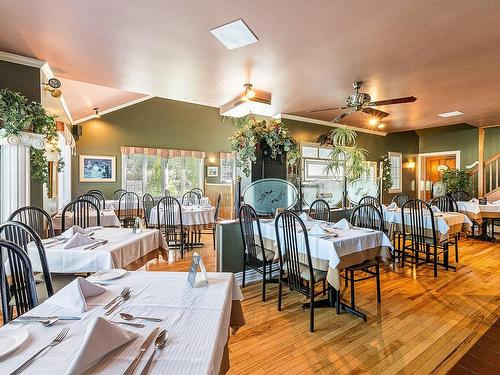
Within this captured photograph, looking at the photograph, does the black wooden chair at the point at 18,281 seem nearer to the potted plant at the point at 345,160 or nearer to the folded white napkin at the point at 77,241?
the folded white napkin at the point at 77,241

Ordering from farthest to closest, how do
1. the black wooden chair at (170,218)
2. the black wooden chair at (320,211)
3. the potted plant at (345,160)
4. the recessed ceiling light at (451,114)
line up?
the recessed ceiling light at (451,114) < the potted plant at (345,160) < the black wooden chair at (170,218) < the black wooden chair at (320,211)

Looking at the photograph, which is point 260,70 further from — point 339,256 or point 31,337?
point 31,337

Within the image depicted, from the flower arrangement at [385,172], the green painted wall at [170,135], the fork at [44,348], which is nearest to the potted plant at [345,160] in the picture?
the green painted wall at [170,135]

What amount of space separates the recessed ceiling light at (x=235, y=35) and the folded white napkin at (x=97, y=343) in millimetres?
2432

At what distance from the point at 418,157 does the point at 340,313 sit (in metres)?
8.22

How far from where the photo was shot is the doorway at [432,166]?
8.79m

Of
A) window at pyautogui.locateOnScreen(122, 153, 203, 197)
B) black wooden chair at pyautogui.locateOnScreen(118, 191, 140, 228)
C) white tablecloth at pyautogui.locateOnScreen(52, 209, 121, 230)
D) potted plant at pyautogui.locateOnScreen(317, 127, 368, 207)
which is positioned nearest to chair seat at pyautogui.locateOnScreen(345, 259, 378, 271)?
potted plant at pyautogui.locateOnScreen(317, 127, 368, 207)

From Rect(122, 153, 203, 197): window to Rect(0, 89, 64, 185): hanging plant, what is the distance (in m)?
4.94

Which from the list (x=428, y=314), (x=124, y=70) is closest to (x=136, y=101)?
(x=124, y=70)

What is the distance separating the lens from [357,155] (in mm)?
5246

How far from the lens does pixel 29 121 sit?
3.04 metres

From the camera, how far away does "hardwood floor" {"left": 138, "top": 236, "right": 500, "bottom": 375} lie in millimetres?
2035

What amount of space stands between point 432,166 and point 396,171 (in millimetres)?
2761

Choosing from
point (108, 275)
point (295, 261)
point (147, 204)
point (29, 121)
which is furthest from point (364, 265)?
point (147, 204)
